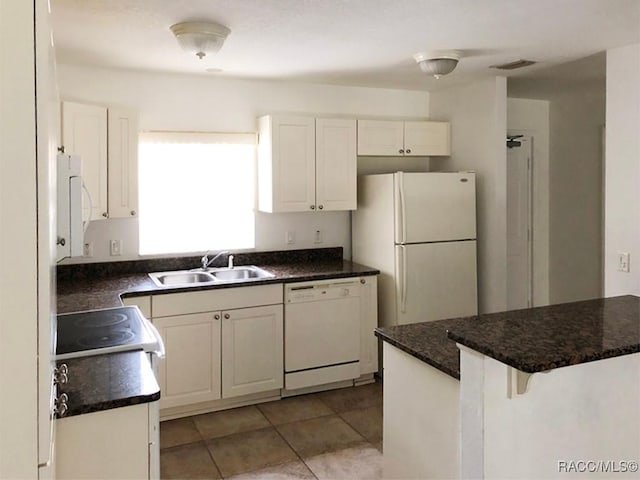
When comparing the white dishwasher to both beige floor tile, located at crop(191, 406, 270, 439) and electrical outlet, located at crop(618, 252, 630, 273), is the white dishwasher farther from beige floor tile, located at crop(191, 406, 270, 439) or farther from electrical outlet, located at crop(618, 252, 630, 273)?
electrical outlet, located at crop(618, 252, 630, 273)

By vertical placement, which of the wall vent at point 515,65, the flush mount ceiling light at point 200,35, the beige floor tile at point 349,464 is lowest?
the beige floor tile at point 349,464

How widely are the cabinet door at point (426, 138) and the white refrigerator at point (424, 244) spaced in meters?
0.45

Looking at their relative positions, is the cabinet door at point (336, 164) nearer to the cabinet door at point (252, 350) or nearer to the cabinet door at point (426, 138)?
the cabinet door at point (426, 138)

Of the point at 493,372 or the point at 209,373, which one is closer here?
the point at 493,372

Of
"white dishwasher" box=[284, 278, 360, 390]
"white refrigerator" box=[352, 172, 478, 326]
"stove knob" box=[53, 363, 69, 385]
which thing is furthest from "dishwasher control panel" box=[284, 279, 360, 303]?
"stove knob" box=[53, 363, 69, 385]

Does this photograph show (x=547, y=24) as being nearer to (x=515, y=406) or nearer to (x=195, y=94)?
(x=515, y=406)

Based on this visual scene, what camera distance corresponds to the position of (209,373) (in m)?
3.62

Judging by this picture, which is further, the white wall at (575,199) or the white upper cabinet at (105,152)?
the white wall at (575,199)

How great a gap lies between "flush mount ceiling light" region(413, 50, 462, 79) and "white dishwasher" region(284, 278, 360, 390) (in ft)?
5.03

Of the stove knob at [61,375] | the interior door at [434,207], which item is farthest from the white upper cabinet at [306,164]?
the stove knob at [61,375]

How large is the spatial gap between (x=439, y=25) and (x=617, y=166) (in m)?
1.47

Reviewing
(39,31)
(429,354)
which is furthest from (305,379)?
(39,31)

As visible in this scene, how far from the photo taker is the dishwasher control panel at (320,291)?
381cm

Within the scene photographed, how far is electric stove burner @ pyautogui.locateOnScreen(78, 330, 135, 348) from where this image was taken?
221 cm
